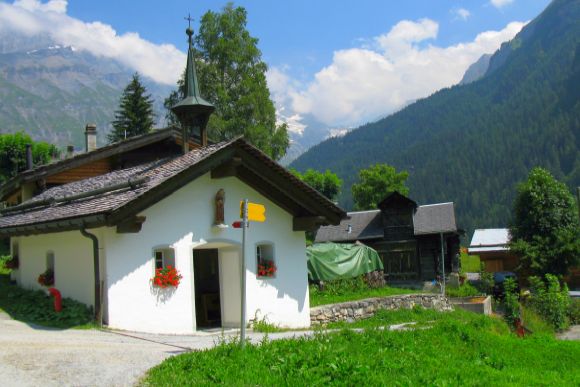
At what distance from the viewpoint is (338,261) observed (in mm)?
24328

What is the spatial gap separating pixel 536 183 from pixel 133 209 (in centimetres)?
3018

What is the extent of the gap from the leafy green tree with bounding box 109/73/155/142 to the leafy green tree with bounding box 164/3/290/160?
827 centimetres

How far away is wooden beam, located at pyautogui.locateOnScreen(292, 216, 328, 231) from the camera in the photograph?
1647cm

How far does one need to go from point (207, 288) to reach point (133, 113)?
32683 mm

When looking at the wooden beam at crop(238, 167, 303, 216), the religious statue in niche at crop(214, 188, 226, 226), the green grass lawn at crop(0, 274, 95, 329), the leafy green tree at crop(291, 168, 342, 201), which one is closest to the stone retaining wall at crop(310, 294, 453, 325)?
the wooden beam at crop(238, 167, 303, 216)

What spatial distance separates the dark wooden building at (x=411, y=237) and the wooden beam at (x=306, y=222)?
76.4 feet

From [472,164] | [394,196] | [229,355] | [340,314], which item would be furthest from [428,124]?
[229,355]

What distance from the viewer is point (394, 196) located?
40844 millimetres

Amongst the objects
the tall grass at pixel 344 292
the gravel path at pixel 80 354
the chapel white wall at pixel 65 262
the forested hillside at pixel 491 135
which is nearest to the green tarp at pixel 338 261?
the tall grass at pixel 344 292

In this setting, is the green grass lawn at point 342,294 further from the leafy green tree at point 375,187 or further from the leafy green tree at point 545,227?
the leafy green tree at point 375,187

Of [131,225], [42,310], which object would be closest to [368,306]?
[131,225]

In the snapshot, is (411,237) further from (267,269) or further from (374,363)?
(374,363)

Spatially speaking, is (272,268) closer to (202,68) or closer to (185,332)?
(185,332)

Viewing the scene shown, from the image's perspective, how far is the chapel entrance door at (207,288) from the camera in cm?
1648
